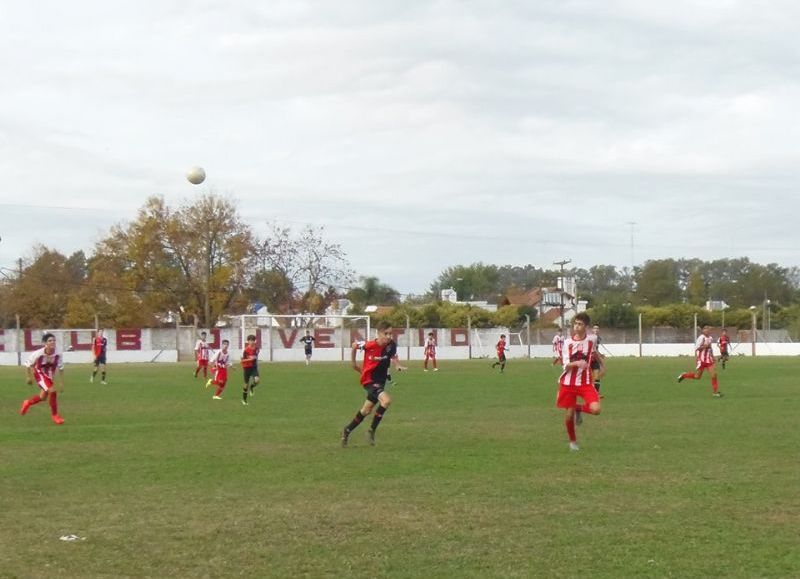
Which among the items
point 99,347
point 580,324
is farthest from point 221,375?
point 580,324

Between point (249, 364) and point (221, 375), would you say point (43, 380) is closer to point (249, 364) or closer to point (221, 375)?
point (249, 364)

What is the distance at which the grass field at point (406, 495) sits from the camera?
340 inches

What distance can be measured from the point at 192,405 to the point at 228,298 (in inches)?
2313

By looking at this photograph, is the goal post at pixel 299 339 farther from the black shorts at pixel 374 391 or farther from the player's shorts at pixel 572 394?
the player's shorts at pixel 572 394

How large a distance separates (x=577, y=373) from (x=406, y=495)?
4852 millimetres

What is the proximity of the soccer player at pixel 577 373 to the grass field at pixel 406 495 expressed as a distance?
680 millimetres

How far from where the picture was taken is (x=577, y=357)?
1577cm

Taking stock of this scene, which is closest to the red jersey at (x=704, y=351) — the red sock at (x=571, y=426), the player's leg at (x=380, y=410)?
the red sock at (x=571, y=426)

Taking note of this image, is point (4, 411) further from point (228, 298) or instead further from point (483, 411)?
point (228, 298)

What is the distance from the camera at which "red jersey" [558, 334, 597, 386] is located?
→ 51.6ft

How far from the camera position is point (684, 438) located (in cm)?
1747

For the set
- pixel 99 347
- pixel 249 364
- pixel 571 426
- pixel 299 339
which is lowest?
pixel 571 426

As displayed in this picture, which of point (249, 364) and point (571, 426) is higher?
point (249, 364)

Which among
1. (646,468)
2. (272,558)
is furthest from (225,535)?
A: (646,468)
